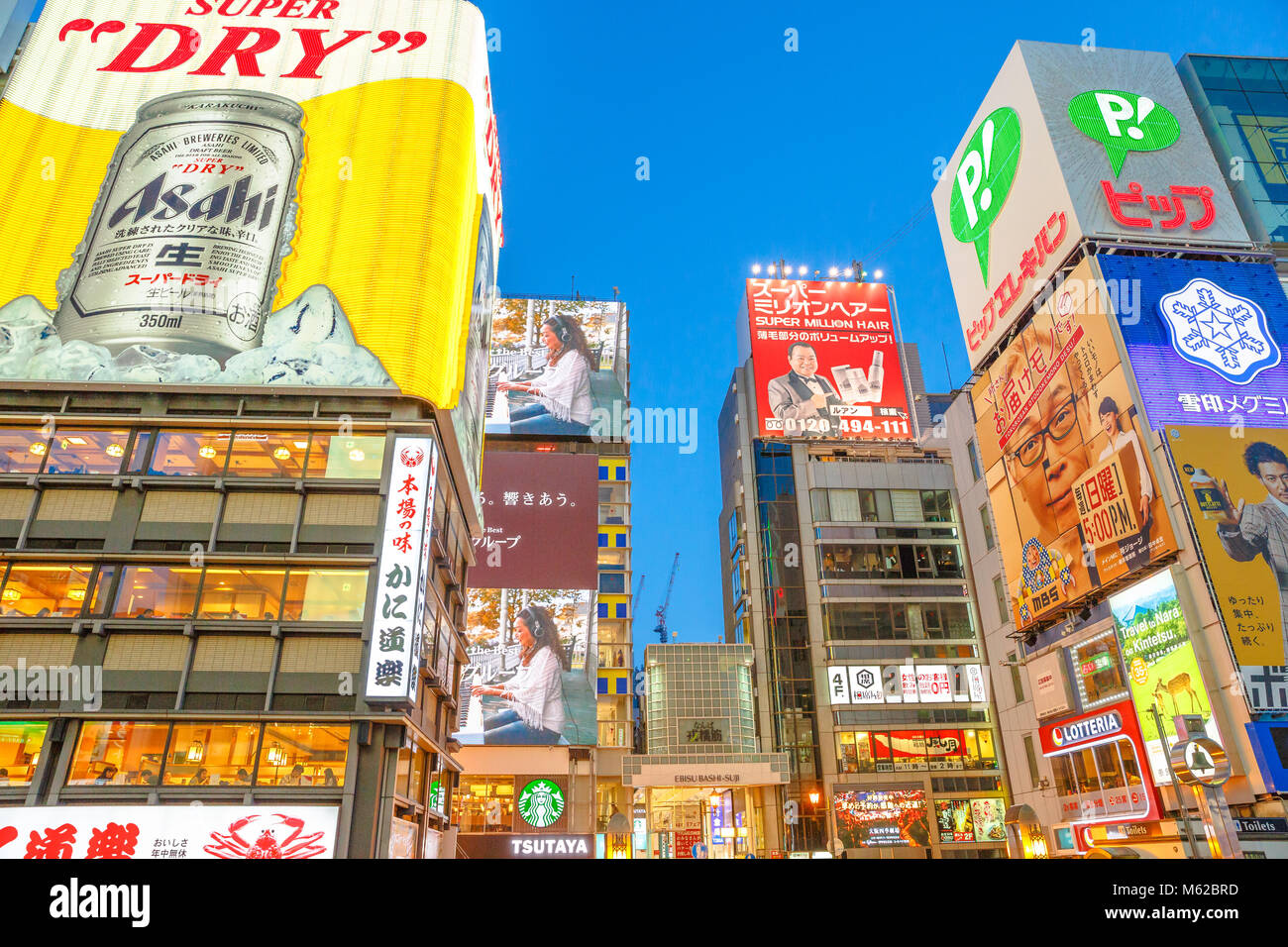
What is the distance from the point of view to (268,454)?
34.9 metres

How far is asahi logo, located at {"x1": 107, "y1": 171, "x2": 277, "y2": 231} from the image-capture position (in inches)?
1485

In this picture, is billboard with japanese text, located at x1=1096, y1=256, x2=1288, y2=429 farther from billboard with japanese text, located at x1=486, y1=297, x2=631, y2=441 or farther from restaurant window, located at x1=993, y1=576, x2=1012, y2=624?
billboard with japanese text, located at x1=486, y1=297, x2=631, y2=441

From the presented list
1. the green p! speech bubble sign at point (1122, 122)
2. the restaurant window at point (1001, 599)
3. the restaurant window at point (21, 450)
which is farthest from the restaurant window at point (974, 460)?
the restaurant window at point (21, 450)

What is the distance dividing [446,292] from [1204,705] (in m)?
36.4

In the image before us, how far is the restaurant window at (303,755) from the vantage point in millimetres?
29359

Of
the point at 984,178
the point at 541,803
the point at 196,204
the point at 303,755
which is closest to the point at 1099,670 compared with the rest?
the point at 984,178

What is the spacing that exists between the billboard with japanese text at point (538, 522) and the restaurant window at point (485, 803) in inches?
648

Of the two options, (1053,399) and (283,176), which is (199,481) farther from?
(1053,399)

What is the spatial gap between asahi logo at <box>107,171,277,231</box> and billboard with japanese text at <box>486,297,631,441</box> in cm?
4980

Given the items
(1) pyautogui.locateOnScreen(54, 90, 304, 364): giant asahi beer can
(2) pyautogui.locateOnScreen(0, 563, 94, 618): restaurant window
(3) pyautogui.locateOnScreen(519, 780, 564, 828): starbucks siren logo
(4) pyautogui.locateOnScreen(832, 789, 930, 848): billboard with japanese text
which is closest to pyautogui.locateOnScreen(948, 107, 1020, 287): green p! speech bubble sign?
(1) pyautogui.locateOnScreen(54, 90, 304, 364): giant asahi beer can

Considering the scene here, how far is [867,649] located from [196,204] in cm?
6147

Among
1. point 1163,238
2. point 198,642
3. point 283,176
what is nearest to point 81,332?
point 283,176

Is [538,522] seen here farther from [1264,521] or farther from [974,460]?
[1264,521]

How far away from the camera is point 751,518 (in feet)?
275
